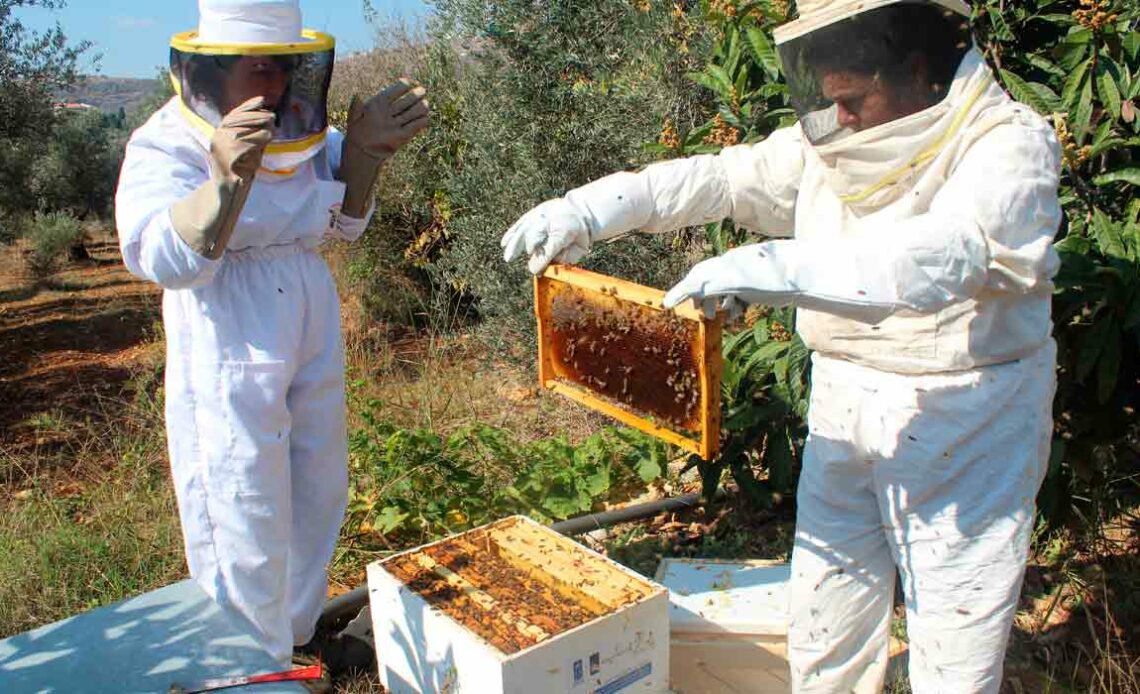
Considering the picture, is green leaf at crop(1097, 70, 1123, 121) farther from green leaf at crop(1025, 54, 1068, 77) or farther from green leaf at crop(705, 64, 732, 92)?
green leaf at crop(705, 64, 732, 92)

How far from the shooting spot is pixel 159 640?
2191 millimetres

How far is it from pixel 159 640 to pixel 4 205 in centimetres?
1077

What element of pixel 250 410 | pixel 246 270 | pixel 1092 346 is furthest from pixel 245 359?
pixel 1092 346

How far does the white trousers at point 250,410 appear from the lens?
2.98 meters

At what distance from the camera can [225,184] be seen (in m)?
2.65

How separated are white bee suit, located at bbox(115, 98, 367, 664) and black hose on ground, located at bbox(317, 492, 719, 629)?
560 mm

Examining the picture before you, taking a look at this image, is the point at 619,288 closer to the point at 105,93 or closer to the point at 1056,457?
the point at 1056,457

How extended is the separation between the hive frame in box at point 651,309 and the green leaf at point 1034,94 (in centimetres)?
146

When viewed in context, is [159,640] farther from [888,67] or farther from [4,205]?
[4,205]

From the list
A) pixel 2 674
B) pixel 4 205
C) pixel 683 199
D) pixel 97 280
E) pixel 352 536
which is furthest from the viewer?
pixel 97 280

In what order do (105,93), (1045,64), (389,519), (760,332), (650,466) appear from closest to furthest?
(1045,64)
(760,332)
(389,519)
(650,466)
(105,93)

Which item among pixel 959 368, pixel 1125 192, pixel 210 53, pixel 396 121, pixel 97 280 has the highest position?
pixel 210 53

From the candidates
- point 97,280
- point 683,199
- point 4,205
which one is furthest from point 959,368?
point 97,280

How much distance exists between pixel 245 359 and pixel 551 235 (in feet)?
3.30
